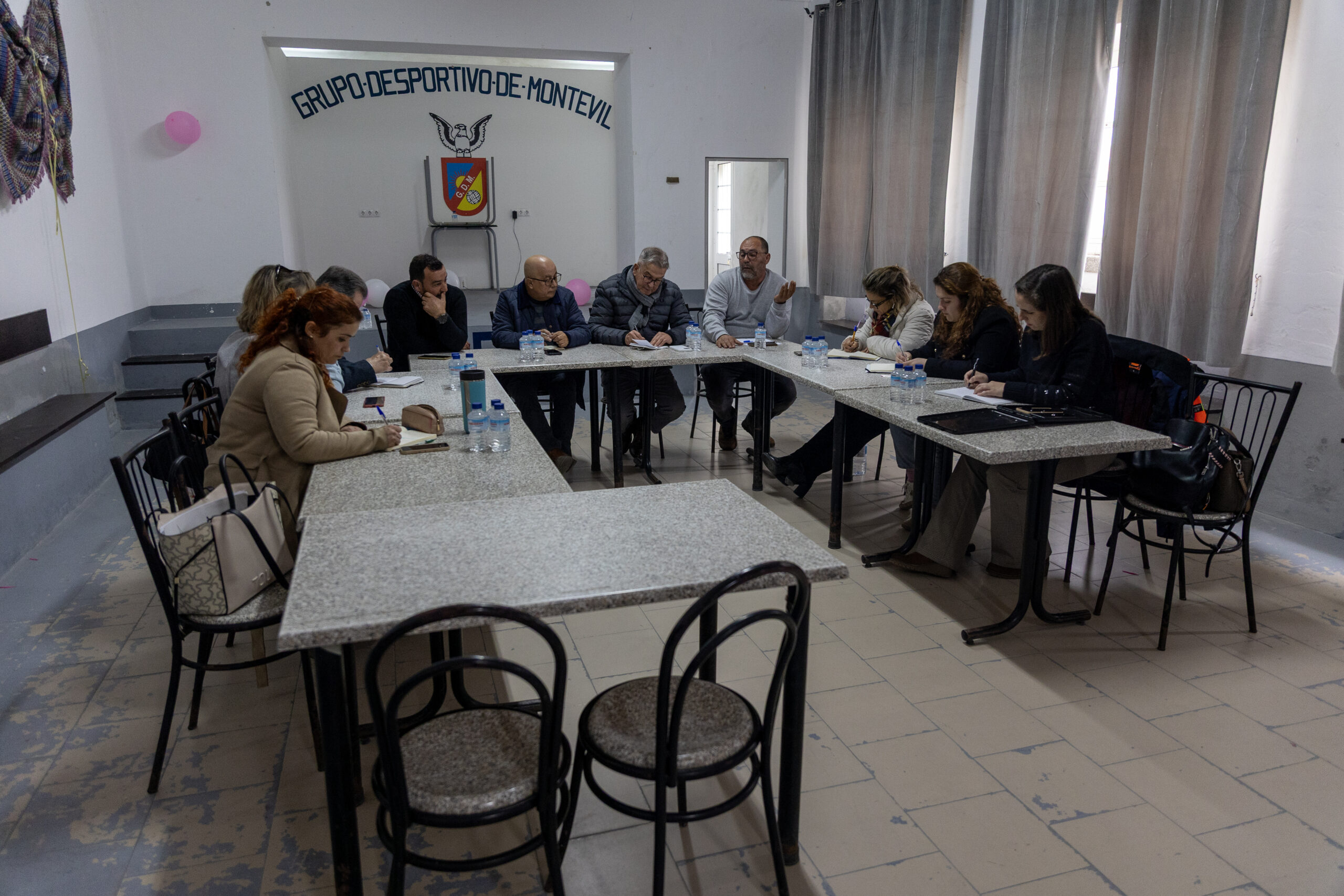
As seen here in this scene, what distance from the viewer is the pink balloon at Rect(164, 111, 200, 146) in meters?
5.87

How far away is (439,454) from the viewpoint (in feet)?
8.23

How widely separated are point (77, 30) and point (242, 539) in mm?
5018

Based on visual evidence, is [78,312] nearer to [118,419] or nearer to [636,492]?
[118,419]

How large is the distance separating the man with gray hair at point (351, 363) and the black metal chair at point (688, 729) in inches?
86.8

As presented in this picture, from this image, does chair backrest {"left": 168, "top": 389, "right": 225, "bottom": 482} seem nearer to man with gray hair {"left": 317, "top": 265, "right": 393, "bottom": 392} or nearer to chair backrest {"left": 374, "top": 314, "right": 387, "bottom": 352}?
man with gray hair {"left": 317, "top": 265, "right": 393, "bottom": 392}

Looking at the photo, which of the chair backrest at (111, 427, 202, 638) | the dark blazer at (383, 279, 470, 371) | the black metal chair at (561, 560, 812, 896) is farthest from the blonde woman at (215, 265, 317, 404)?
the black metal chair at (561, 560, 812, 896)

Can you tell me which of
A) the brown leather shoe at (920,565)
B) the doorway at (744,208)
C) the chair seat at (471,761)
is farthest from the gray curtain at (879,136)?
the chair seat at (471,761)

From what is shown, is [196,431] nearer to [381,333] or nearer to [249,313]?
[249,313]

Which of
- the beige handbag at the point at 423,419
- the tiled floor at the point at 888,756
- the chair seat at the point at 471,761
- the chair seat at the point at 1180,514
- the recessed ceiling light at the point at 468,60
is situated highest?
the recessed ceiling light at the point at 468,60

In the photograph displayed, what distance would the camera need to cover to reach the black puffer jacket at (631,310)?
486 cm

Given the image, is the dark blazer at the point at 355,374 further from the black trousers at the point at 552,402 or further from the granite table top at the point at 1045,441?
the granite table top at the point at 1045,441

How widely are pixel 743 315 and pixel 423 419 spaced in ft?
8.85

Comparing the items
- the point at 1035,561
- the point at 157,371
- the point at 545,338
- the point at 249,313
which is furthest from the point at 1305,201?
the point at 157,371

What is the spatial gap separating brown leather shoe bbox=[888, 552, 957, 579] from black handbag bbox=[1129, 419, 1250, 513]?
76cm
